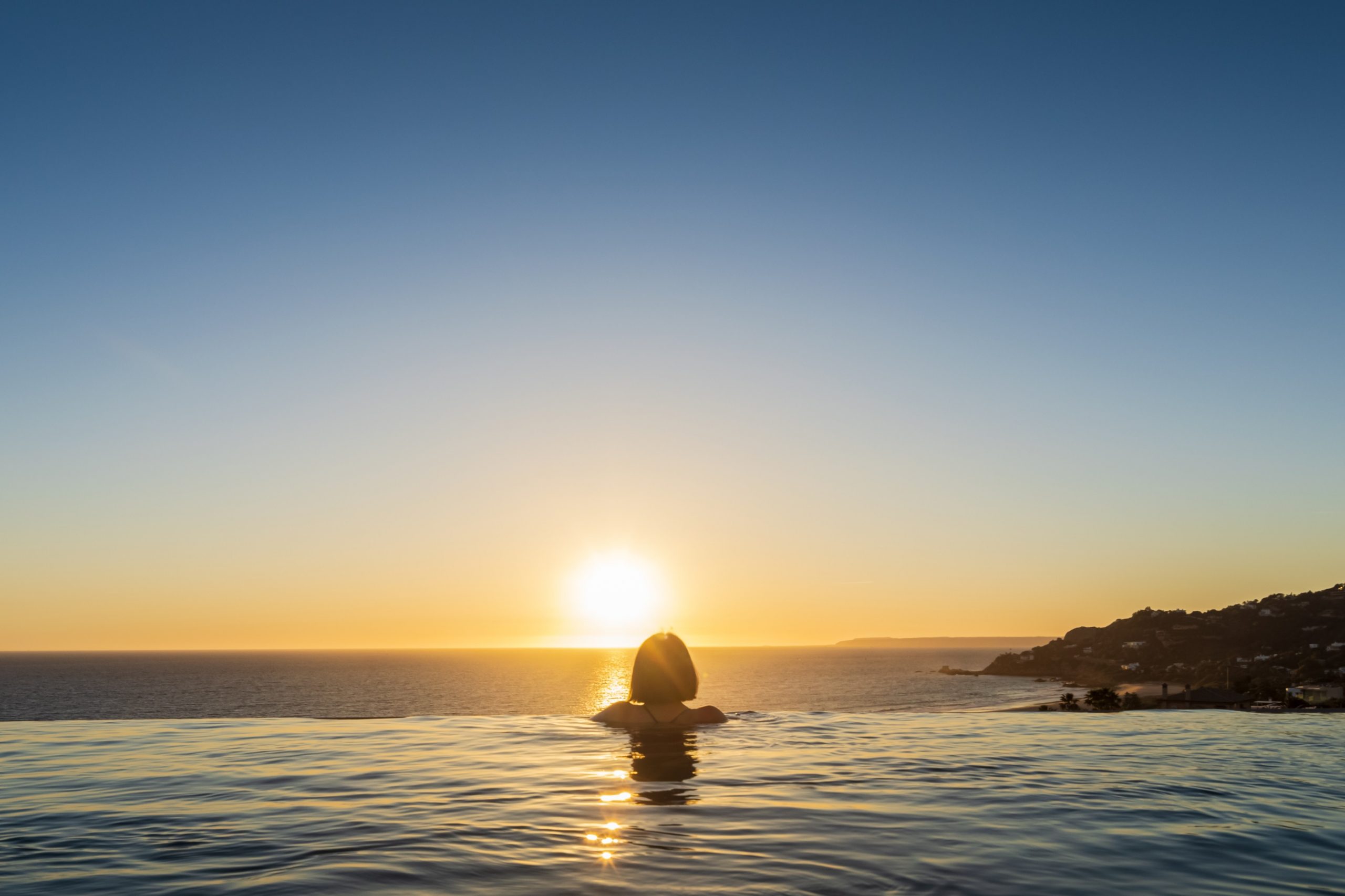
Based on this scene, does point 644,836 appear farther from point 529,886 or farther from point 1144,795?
point 1144,795

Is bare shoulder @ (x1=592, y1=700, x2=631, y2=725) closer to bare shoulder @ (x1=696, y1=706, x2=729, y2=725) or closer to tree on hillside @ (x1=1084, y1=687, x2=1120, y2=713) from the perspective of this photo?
bare shoulder @ (x1=696, y1=706, x2=729, y2=725)

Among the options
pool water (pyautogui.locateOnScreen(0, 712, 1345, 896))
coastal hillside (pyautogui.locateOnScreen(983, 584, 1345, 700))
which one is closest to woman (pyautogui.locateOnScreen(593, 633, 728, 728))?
pool water (pyautogui.locateOnScreen(0, 712, 1345, 896))

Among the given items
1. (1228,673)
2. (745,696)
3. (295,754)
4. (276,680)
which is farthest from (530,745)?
(276,680)

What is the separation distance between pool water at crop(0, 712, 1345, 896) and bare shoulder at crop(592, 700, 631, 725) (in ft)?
7.70

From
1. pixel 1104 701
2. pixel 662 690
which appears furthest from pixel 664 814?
pixel 1104 701

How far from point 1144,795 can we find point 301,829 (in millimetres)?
14034

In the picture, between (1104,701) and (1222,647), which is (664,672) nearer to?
(1104,701)

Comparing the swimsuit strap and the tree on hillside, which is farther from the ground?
the swimsuit strap

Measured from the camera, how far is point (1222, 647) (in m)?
134

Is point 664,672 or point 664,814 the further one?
point 664,672

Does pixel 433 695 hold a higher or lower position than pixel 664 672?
lower

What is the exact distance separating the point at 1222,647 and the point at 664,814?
15067cm

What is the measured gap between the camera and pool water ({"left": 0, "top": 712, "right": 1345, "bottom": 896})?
978 cm

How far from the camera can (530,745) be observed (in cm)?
2241
